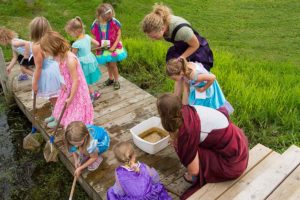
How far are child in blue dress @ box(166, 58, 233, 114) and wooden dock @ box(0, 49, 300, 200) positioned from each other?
602 mm

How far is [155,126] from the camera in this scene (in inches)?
143

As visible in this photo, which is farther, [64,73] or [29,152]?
[29,152]

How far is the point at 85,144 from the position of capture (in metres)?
2.99

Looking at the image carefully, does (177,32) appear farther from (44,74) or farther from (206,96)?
(44,74)

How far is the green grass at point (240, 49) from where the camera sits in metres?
4.05

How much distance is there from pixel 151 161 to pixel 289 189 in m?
1.34

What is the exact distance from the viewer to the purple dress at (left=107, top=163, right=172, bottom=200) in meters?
2.58

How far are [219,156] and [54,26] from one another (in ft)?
19.3

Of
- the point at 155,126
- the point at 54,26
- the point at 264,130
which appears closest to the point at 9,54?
the point at 54,26

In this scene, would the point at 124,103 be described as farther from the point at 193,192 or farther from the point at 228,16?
the point at 228,16

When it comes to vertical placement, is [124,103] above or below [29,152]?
above

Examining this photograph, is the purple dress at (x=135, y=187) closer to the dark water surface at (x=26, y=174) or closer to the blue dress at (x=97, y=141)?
the blue dress at (x=97, y=141)

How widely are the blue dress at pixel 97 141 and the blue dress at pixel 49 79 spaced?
2.90 feet

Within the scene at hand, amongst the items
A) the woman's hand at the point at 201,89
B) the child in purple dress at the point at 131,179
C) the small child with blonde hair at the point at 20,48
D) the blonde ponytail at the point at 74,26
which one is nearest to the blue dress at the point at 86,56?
the blonde ponytail at the point at 74,26
